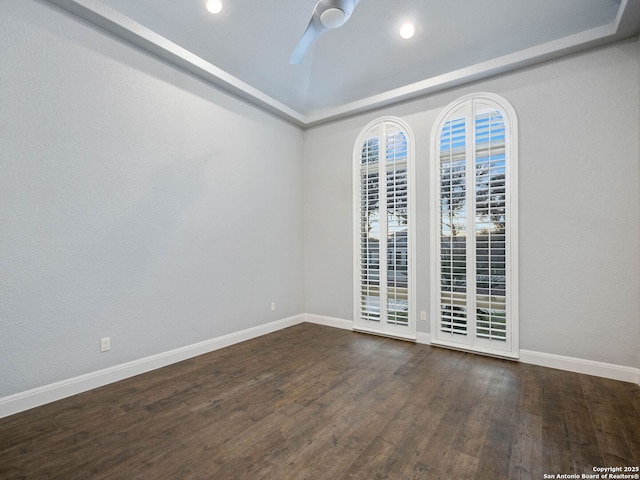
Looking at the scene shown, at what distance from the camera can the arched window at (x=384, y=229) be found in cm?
425

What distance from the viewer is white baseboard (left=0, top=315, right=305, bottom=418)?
96.9 inches

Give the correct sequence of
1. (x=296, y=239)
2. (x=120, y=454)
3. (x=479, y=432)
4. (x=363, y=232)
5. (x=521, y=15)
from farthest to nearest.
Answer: (x=296, y=239) < (x=363, y=232) < (x=521, y=15) < (x=479, y=432) < (x=120, y=454)

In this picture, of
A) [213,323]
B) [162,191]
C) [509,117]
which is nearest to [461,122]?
[509,117]

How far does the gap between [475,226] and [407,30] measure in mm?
2388

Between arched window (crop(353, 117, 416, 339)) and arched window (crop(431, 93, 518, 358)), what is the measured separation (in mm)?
350

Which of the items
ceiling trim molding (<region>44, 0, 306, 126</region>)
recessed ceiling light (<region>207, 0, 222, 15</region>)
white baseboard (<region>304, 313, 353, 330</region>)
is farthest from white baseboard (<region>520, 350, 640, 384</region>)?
recessed ceiling light (<region>207, 0, 222, 15</region>)

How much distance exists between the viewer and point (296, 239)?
5199 mm

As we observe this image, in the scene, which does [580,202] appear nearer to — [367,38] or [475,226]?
[475,226]

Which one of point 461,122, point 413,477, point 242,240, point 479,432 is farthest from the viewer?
point 242,240

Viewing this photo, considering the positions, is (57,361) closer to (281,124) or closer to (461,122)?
(281,124)

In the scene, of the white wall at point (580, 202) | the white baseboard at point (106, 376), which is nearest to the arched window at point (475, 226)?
the white wall at point (580, 202)

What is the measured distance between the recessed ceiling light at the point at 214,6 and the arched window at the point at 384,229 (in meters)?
2.35

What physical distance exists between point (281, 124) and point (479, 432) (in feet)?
14.9

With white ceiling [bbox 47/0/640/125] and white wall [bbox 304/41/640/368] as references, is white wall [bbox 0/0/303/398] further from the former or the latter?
white wall [bbox 304/41/640/368]
